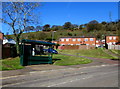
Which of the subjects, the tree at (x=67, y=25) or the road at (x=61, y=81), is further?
the tree at (x=67, y=25)

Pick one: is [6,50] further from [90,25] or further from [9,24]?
[90,25]

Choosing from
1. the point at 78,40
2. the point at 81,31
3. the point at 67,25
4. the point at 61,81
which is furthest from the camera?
the point at 67,25

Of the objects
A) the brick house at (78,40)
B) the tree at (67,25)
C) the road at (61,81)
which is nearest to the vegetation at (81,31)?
the tree at (67,25)

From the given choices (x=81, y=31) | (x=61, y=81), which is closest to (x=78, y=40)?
(x=81, y=31)

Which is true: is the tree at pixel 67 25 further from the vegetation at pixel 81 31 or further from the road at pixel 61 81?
the road at pixel 61 81

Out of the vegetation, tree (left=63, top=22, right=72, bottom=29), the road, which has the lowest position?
the road

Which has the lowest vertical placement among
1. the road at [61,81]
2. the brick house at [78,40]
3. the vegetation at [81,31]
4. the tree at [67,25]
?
the road at [61,81]

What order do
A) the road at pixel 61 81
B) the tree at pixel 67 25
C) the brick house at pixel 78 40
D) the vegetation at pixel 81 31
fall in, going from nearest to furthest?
the road at pixel 61 81 < the brick house at pixel 78 40 < the vegetation at pixel 81 31 < the tree at pixel 67 25

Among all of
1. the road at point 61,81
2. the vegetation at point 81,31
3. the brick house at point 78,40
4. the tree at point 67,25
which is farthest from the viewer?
the tree at point 67,25

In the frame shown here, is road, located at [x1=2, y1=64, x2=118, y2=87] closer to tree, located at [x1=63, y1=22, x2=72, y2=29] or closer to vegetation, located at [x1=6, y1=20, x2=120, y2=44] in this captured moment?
vegetation, located at [x1=6, y1=20, x2=120, y2=44]

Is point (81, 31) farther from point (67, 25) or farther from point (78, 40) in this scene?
point (78, 40)

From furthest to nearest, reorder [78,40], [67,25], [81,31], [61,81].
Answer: [67,25]
[81,31]
[78,40]
[61,81]

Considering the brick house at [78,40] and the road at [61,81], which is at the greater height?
the brick house at [78,40]

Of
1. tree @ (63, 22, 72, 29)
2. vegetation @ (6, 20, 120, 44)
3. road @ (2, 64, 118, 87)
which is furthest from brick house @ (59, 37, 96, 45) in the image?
tree @ (63, 22, 72, 29)
